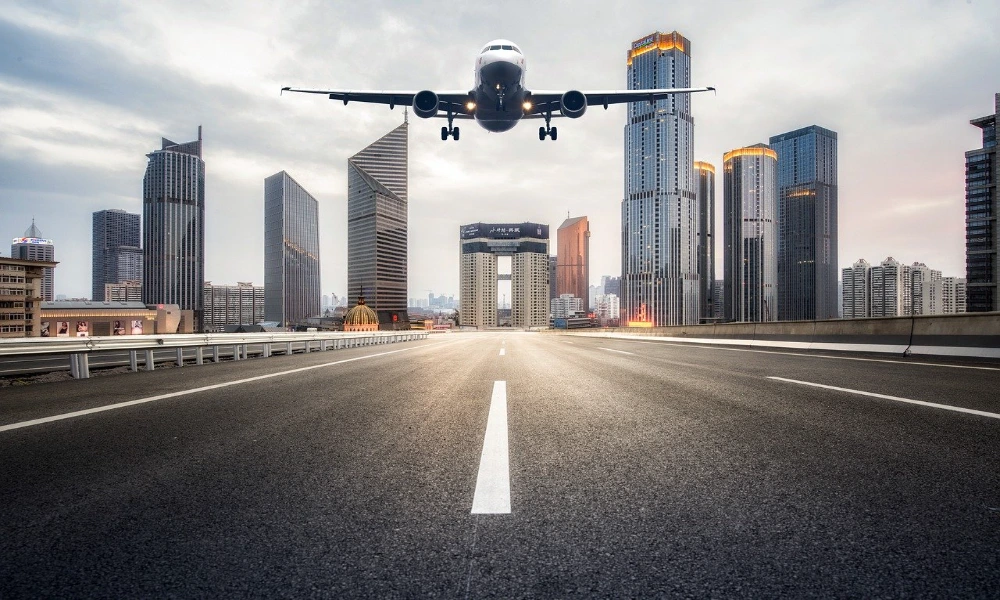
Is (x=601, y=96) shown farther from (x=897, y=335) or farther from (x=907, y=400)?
(x=907, y=400)

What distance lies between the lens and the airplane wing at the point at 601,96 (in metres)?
29.2

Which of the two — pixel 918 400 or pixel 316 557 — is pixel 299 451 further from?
pixel 918 400

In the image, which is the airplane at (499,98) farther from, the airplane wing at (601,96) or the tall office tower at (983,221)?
the tall office tower at (983,221)

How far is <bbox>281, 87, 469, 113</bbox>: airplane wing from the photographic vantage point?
2912 cm

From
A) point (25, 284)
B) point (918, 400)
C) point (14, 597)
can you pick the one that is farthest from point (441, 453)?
point (25, 284)

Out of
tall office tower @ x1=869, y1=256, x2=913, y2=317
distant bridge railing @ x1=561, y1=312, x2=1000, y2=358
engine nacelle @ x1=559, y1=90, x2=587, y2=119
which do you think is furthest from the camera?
tall office tower @ x1=869, y1=256, x2=913, y2=317

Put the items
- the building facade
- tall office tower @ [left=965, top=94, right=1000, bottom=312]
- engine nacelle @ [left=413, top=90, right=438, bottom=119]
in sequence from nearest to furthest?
engine nacelle @ [left=413, top=90, right=438, bottom=119] < tall office tower @ [left=965, top=94, right=1000, bottom=312] < the building facade

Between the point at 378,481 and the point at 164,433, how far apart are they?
97.4 inches

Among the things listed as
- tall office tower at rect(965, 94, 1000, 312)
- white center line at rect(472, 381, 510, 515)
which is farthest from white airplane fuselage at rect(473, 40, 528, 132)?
tall office tower at rect(965, 94, 1000, 312)

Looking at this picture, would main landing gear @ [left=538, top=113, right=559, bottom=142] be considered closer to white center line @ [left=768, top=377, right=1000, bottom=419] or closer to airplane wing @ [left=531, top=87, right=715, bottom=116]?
airplane wing @ [left=531, top=87, right=715, bottom=116]

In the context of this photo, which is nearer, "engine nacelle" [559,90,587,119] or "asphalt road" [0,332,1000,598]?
"asphalt road" [0,332,1000,598]

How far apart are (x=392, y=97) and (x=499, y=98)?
7.10m

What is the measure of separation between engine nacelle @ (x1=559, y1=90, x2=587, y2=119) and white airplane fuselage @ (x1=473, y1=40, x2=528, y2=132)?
2792 millimetres

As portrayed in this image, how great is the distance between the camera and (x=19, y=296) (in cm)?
10262
